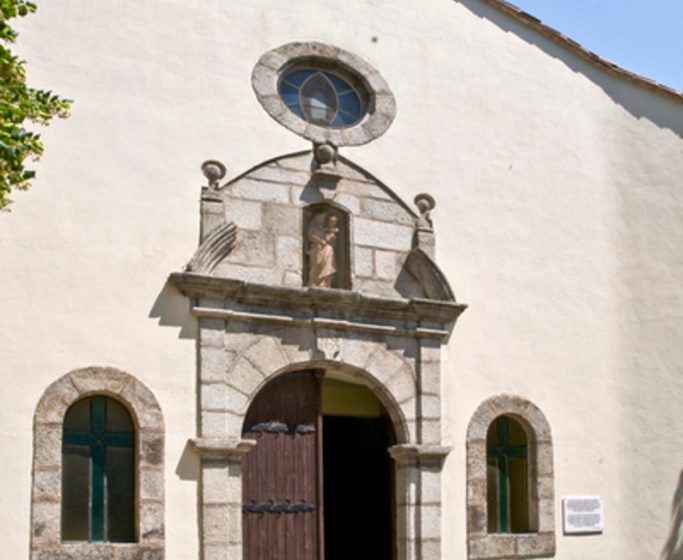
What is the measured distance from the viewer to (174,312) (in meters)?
8.31

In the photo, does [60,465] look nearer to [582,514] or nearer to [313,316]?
[313,316]

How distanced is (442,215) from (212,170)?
2.13 m

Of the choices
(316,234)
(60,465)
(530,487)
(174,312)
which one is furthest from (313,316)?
(530,487)

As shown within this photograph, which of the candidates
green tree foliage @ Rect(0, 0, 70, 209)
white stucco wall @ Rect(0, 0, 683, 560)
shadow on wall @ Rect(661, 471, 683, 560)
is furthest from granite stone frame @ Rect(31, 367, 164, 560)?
shadow on wall @ Rect(661, 471, 683, 560)

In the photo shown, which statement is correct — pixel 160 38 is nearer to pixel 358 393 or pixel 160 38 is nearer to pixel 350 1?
pixel 350 1

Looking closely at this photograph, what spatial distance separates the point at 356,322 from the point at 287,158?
1400 mm

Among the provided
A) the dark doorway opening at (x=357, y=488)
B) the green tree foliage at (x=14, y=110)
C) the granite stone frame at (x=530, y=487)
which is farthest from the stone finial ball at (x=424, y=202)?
the green tree foliage at (x=14, y=110)

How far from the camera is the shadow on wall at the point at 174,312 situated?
27.1 ft

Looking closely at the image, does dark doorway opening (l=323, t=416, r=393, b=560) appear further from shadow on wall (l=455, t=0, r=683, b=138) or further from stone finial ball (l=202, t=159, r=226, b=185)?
shadow on wall (l=455, t=0, r=683, b=138)

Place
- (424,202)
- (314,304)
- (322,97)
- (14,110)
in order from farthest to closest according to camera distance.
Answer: (424,202) → (322,97) → (314,304) → (14,110)

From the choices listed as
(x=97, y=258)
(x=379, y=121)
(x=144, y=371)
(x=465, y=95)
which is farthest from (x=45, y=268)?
(x=465, y=95)

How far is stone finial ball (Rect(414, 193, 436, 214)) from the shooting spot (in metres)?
9.59

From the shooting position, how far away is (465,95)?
33.4 feet

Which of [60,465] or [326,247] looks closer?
[60,465]
